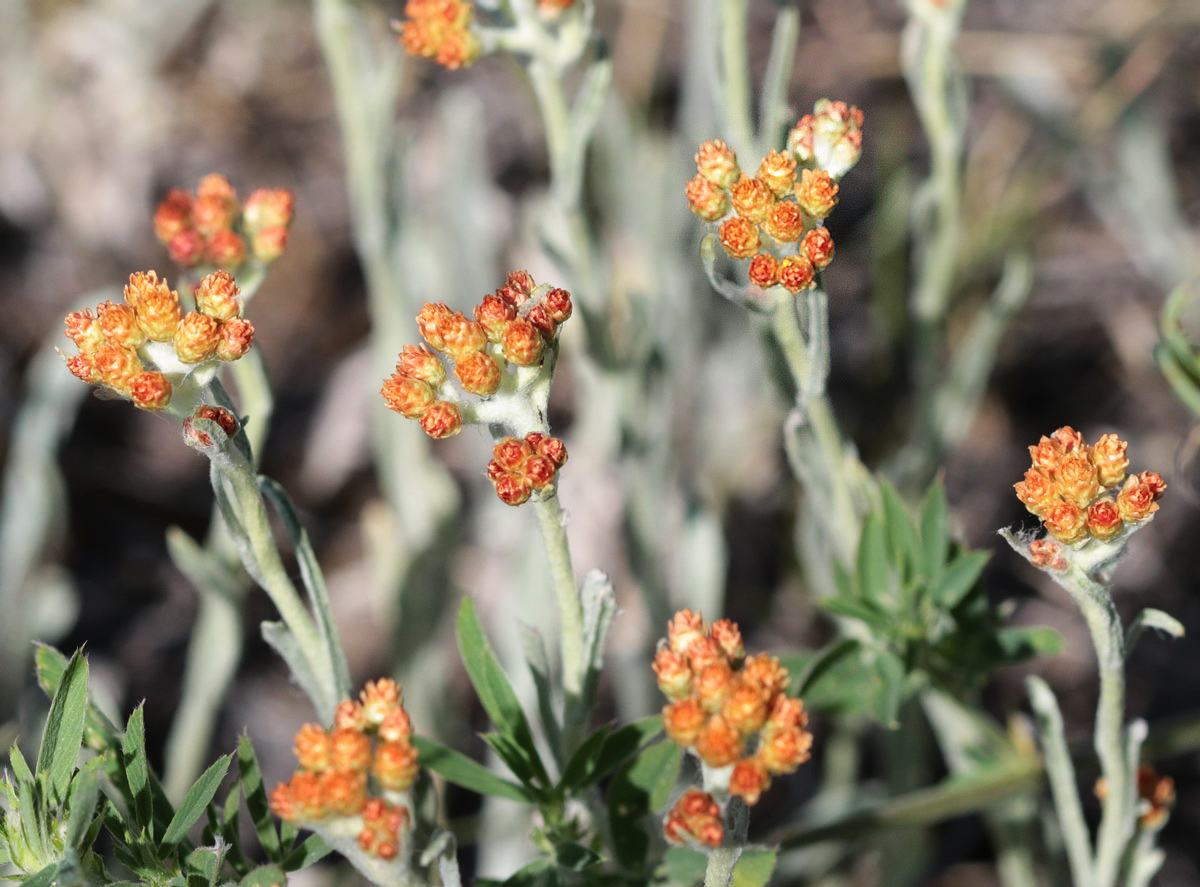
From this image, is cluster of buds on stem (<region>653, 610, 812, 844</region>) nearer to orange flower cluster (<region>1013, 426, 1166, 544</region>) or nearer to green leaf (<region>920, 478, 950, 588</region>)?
orange flower cluster (<region>1013, 426, 1166, 544</region>)

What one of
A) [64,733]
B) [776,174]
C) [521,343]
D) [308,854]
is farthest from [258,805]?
[776,174]

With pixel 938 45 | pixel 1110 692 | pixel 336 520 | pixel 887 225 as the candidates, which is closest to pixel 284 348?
pixel 336 520

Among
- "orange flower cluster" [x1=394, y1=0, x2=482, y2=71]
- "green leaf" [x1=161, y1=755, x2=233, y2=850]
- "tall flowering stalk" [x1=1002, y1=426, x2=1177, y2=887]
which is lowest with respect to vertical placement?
"green leaf" [x1=161, y1=755, x2=233, y2=850]

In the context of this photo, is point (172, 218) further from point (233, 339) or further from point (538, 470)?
point (538, 470)

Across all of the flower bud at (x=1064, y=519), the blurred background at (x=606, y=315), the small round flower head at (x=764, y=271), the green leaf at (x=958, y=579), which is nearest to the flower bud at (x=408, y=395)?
the small round flower head at (x=764, y=271)

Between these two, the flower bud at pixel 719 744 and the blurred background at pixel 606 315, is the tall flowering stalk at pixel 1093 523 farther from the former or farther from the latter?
the blurred background at pixel 606 315

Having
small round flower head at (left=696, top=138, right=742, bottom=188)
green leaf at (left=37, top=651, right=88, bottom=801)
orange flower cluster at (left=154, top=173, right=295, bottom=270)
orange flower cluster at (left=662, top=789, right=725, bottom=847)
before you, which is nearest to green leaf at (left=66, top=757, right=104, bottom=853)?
green leaf at (left=37, top=651, right=88, bottom=801)
